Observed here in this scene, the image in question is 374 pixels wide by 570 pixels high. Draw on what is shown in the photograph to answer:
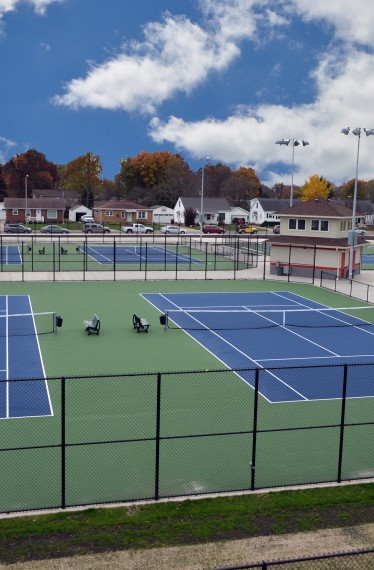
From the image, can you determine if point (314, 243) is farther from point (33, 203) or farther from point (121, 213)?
point (121, 213)

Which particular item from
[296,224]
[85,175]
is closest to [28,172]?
[85,175]

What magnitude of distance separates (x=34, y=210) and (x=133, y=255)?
47.8 meters

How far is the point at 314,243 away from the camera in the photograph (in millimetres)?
47719

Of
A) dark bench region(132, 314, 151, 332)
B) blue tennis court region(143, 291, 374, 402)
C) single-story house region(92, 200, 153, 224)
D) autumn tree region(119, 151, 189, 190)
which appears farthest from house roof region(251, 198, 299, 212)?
dark bench region(132, 314, 151, 332)

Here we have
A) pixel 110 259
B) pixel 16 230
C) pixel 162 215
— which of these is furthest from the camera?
pixel 162 215

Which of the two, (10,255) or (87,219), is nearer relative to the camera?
(10,255)

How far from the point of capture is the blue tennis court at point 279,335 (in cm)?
2166

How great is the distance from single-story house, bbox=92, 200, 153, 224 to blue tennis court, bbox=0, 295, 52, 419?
81.5m

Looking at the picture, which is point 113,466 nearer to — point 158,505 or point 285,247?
point 158,505

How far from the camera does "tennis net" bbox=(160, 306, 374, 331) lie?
3069 cm

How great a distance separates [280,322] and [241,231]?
71.5 meters

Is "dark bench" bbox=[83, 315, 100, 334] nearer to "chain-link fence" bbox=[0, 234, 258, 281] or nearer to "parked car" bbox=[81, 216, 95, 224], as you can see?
"chain-link fence" bbox=[0, 234, 258, 281]

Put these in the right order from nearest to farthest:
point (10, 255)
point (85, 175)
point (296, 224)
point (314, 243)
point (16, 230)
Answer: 1. point (314, 243)
2. point (296, 224)
3. point (10, 255)
4. point (16, 230)
5. point (85, 175)

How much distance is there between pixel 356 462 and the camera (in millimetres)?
15594
